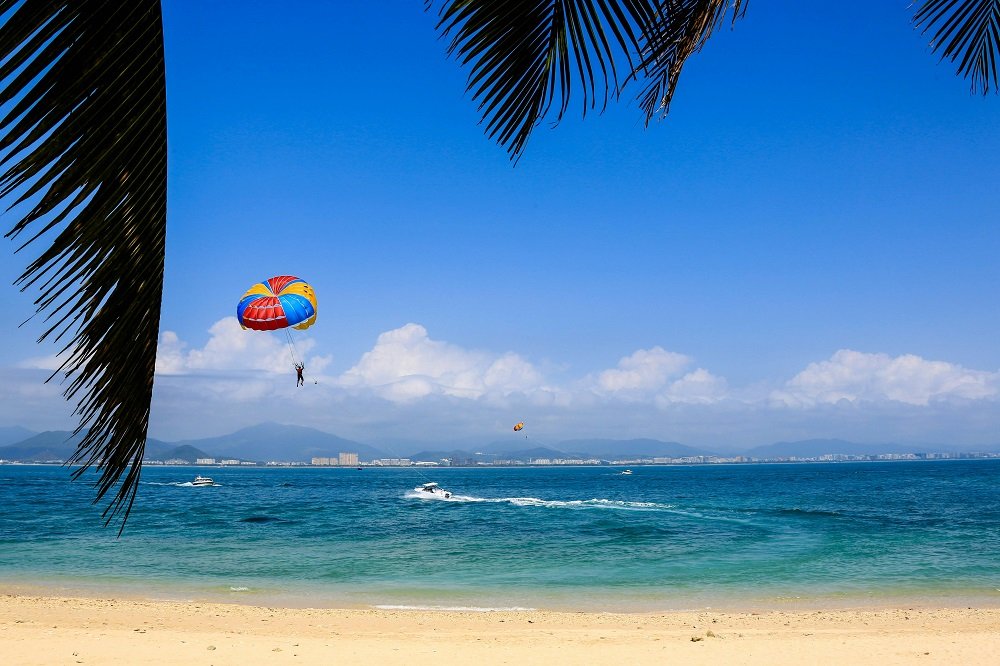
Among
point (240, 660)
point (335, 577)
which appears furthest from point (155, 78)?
point (335, 577)

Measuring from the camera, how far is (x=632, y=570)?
60.5 ft

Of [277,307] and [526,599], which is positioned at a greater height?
[277,307]

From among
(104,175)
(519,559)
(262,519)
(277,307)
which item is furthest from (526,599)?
(262,519)

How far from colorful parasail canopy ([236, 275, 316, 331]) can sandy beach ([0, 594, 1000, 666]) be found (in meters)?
6.66

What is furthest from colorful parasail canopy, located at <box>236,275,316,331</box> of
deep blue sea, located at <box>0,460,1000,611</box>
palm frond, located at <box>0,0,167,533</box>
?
palm frond, located at <box>0,0,167,533</box>

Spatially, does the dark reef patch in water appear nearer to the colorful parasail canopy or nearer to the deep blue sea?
the deep blue sea

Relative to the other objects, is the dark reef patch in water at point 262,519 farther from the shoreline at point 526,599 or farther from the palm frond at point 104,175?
the palm frond at point 104,175

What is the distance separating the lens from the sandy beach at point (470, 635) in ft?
29.9

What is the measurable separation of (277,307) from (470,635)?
989cm

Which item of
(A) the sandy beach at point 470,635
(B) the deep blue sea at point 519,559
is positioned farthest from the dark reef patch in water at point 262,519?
(A) the sandy beach at point 470,635

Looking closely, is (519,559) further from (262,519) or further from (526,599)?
(262,519)

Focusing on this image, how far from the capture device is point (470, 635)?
36.0 ft

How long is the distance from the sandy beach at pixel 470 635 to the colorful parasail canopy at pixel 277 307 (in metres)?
6.66

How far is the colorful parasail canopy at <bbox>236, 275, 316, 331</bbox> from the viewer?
17922 millimetres
